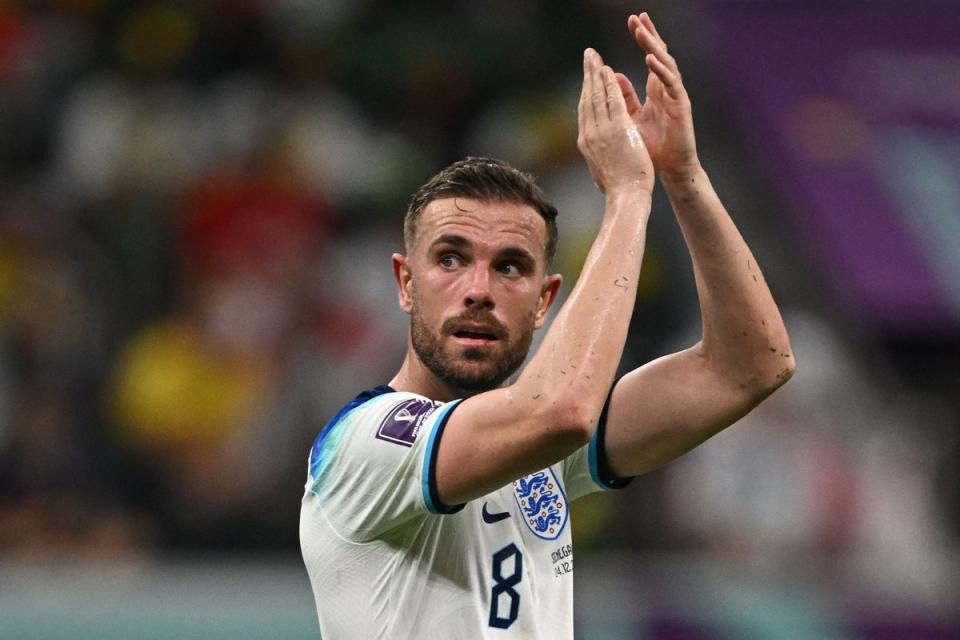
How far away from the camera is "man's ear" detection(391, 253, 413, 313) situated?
15.3 feet

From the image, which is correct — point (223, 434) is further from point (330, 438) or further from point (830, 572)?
point (330, 438)

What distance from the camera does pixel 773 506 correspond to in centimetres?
1038

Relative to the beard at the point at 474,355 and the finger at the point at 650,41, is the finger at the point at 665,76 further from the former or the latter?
the beard at the point at 474,355

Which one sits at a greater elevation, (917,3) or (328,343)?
(917,3)

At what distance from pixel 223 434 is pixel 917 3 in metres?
7.11

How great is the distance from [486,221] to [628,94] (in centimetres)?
51

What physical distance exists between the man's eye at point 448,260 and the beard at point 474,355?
15cm

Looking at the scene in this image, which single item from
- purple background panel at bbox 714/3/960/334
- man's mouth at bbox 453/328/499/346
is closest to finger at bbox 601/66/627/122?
man's mouth at bbox 453/328/499/346

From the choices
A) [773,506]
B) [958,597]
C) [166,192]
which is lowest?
[958,597]

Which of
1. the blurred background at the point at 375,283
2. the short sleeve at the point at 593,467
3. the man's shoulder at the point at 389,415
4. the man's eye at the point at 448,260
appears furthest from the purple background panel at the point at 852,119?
the man's shoulder at the point at 389,415

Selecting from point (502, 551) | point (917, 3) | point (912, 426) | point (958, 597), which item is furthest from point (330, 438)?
point (917, 3)

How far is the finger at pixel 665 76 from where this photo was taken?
4.44 metres

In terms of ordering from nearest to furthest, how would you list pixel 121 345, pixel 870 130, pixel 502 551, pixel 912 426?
pixel 502 551
pixel 121 345
pixel 912 426
pixel 870 130

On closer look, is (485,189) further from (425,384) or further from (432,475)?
(432,475)
